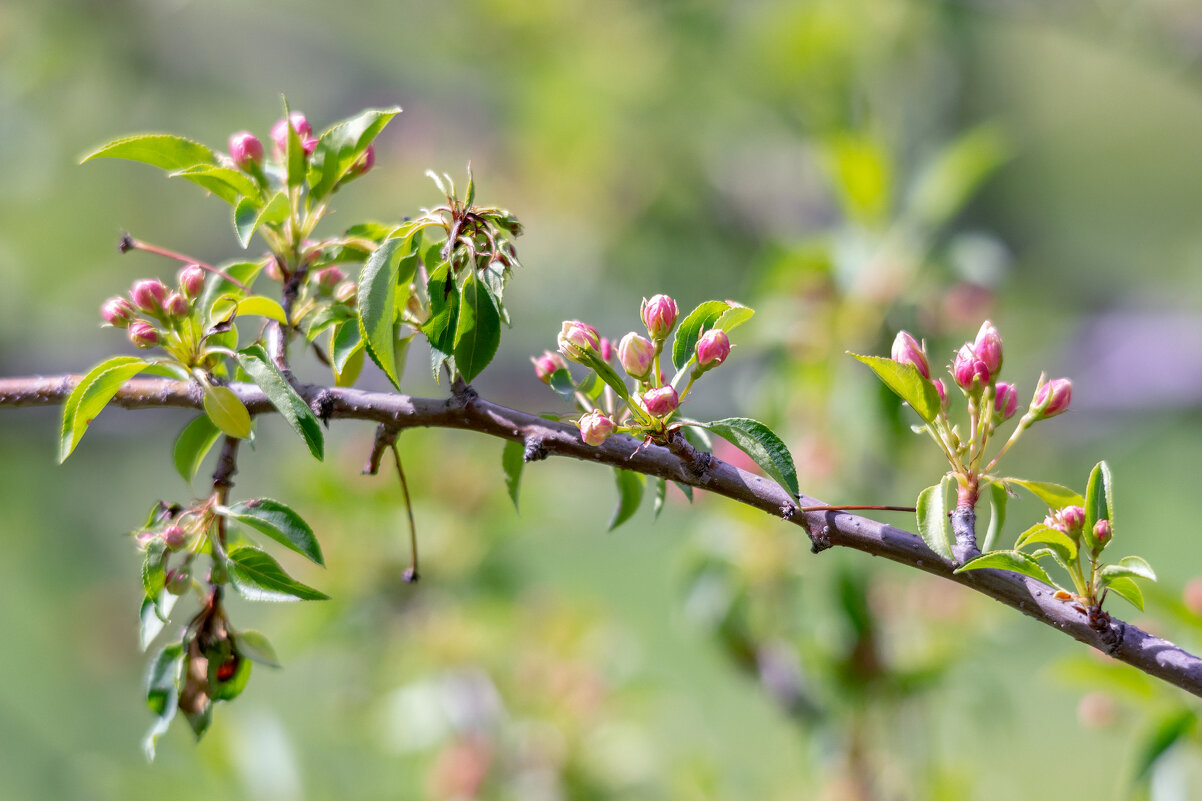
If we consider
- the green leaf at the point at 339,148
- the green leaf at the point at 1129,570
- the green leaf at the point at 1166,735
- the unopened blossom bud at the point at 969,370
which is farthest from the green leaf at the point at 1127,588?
the green leaf at the point at 339,148

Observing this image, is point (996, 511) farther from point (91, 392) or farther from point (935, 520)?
point (91, 392)

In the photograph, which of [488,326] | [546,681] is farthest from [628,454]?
[546,681]

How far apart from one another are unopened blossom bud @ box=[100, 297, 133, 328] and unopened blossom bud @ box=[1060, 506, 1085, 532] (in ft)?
1.58

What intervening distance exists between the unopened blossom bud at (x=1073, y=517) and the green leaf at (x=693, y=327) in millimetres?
187

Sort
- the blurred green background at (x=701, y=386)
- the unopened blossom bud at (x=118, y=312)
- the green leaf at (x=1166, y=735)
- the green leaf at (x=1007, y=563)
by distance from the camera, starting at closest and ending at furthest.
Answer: the green leaf at (x=1007, y=563) < the unopened blossom bud at (x=118, y=312) < the green leaf at (x=1166, y=735) < the blurred green background at (x=701, y=386)

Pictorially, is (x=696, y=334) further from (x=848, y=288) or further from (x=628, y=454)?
(x=848, y=288)

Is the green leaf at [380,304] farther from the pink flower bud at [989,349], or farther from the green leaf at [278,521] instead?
the pink flower bud at [989,349]

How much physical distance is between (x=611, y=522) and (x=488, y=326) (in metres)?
0.15

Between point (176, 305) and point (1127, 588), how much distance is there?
0.49 m

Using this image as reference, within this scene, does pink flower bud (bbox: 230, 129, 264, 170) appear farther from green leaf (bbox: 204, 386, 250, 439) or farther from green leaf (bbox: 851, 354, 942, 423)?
green leaf (bbox: 851, 354, 942, 423)

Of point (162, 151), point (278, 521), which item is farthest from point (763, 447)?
point (162, 151)

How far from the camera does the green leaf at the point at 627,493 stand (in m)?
0.61

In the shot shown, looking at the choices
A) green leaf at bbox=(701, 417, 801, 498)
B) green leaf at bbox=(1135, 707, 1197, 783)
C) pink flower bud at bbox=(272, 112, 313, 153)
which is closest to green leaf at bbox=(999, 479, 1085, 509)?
green leaf at bbox=(701, 417, 801, 498)

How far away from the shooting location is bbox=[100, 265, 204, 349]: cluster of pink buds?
1.80 feet
